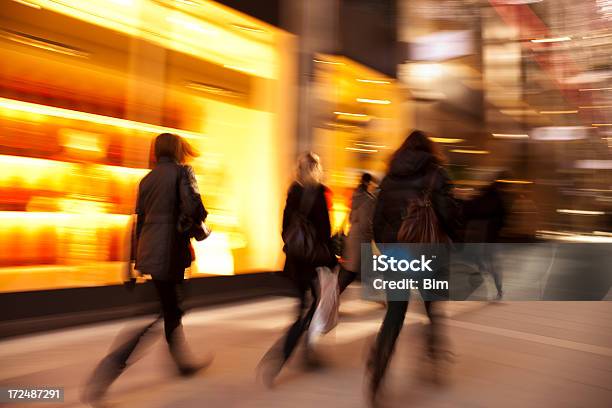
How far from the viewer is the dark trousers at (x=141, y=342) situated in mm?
3049

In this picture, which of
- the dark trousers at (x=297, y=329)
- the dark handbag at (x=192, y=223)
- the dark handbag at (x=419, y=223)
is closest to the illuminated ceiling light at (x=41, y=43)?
the dark handbag at (x=192, y=223)

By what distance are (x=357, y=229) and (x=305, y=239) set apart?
184cm

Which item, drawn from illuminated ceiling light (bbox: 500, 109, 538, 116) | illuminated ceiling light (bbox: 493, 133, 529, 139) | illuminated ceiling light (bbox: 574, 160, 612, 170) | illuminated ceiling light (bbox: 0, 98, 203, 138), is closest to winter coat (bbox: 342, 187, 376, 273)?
illuminated ceiling light (bbox: 0, 98, 203, 138)

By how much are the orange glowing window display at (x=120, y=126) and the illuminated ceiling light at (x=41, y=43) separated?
14mm

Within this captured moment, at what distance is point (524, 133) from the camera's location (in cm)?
1839

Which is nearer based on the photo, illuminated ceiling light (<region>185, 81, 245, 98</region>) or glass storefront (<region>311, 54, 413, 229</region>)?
illuminated ceiling light (<region>185, 81, 245, 98</region>)

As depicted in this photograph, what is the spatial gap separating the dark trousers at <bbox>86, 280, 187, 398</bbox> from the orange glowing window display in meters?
Answer: 2.21

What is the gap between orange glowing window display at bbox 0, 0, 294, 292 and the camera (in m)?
5.14

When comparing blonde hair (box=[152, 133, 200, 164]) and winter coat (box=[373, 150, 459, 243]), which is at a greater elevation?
blonde hair (box=[152, 133, 200, 164])

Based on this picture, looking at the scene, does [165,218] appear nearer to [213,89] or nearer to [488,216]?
[213,89]

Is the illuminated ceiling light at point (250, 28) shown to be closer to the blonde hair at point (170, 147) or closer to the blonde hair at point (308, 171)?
the blonde hair at point (308, 171)

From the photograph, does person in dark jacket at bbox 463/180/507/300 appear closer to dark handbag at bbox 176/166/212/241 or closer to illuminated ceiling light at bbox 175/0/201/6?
illuminated ceiling light at bbox 175/0/201/6

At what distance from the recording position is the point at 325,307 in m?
3.94

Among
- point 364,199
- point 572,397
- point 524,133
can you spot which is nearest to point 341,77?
point 364,199
